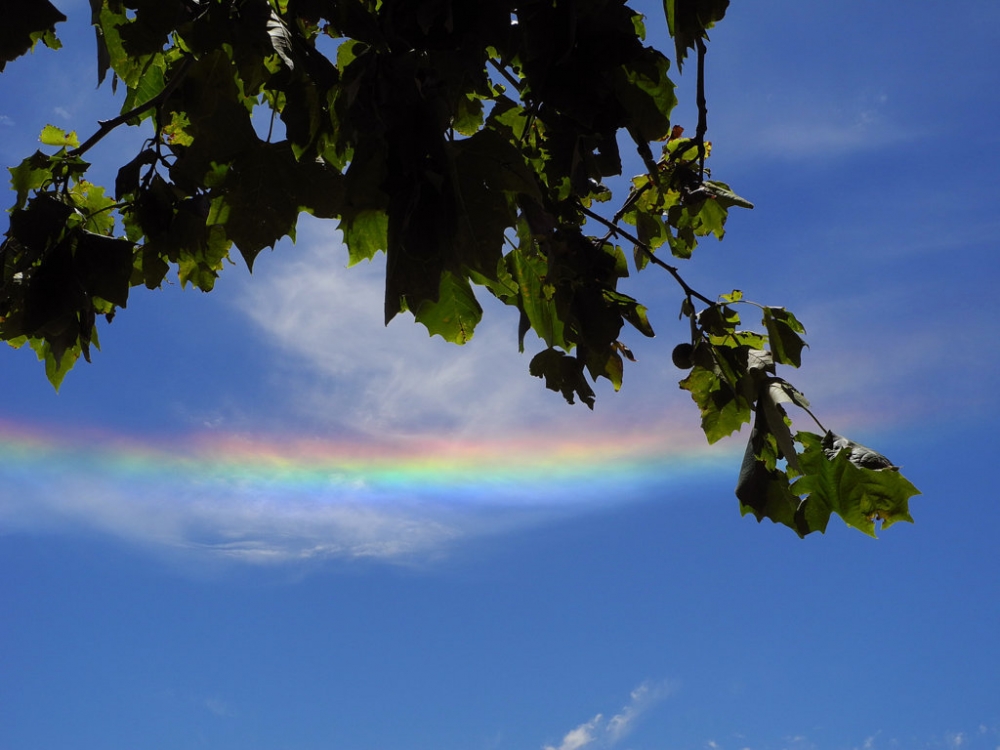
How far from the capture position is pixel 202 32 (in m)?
2.15

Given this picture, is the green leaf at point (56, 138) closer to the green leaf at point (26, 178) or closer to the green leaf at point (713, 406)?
the green leaf at point (26, 178)

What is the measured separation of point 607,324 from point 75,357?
1796 millimetres

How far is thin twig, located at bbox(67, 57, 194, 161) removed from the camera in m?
2.45

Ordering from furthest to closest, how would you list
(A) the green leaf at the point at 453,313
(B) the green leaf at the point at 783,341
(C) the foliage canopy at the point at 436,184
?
(B) the green leaf at the point at 783,341
(A) the green leaf at the point at 453,313
(C) the foliage canopy at the point at 436,184

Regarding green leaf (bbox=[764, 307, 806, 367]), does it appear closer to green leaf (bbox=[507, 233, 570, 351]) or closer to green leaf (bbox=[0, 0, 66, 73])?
green leaf (bbox=[507, 233, 570, 351])

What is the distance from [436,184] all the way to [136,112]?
4.04 ft

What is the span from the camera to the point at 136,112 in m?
2.48

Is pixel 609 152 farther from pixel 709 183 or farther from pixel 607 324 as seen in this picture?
pixel 709 183

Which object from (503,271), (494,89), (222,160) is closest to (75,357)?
(222,160)

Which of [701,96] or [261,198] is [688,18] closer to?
[701,96]

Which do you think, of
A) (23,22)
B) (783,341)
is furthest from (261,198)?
(783,341)

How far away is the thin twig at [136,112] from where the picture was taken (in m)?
2.45

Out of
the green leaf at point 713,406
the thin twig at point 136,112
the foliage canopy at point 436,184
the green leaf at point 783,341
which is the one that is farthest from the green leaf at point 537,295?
the thin twig at point 136,112

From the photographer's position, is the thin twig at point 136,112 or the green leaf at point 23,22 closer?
the green leaf at point 23,22
